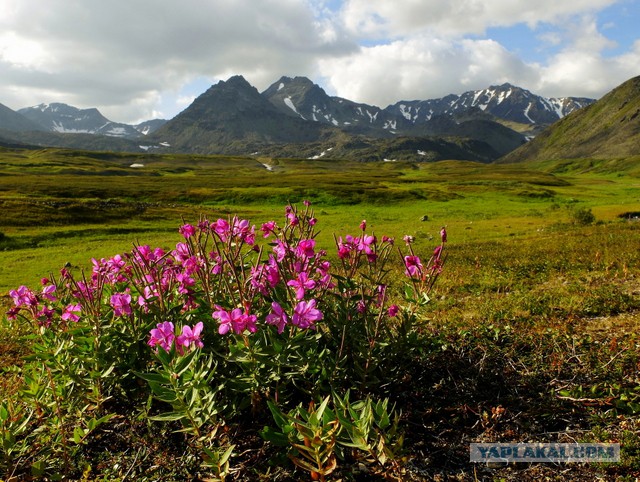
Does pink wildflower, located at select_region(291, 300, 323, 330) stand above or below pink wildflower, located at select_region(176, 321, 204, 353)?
above

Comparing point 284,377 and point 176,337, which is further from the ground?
point 176,337

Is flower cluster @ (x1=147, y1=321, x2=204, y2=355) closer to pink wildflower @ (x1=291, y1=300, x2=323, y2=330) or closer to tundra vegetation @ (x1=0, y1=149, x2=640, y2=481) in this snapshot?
tundra vegetation @ (x1=0, y1=149, x2=640, y2=481)

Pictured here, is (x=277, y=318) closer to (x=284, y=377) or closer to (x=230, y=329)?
(x=230, y=329)

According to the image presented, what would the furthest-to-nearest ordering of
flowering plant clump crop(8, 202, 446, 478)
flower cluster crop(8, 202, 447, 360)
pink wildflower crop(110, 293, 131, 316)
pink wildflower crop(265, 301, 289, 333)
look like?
1. pink wildflower crop(110, 293, 131, 316)
2. flower cluster crop(8, 202, 447, 360)
3. flowering plant clump crop(8, 202, 446, 478)
4. pink wildflower crop(265, 301, 289, 333)

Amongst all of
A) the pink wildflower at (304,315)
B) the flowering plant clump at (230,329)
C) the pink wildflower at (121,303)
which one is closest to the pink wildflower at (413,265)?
the flowering plant clump at (230,329)

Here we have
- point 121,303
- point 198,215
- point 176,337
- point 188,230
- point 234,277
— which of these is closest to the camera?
point 176,337

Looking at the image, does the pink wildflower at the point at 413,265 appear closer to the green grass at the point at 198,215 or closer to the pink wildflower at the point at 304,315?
the pink wildflower at the point at 304,315

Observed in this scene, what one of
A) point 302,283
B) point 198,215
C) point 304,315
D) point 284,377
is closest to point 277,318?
point 304,315

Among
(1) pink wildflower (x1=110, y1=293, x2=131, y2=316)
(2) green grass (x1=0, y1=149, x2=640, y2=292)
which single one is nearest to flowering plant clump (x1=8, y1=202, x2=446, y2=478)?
(1) pink wildflower (x1=110, y1=293, x2=131, y2=316)

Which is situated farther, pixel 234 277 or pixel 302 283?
pixel 234 277

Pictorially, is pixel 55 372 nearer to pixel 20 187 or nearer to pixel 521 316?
pixel 521 316

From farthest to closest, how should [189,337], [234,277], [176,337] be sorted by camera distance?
[234,277] → [176,337] → [189,337]

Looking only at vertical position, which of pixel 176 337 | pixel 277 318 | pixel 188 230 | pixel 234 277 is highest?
pixel 188 230

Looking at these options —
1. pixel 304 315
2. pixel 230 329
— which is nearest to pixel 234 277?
pixel 230 329
